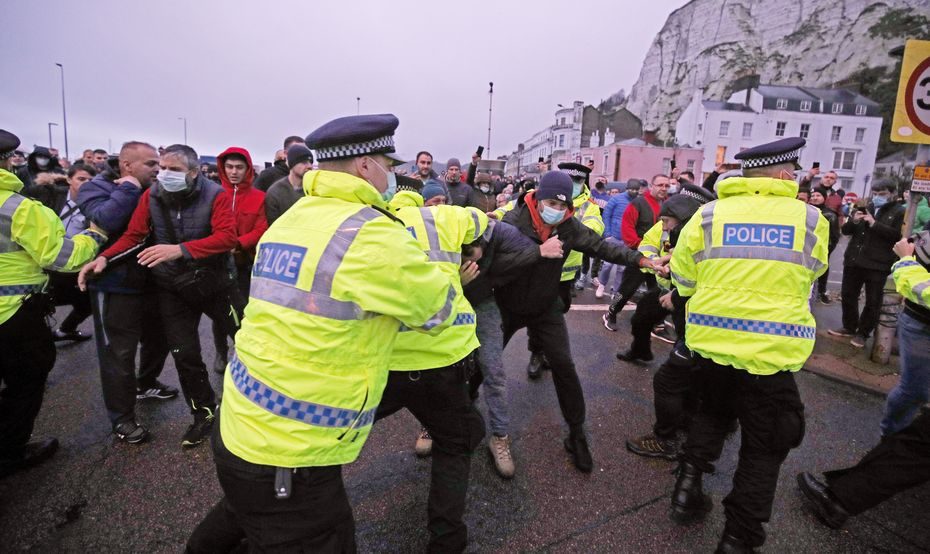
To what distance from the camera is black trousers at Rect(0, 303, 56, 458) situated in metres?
2.75

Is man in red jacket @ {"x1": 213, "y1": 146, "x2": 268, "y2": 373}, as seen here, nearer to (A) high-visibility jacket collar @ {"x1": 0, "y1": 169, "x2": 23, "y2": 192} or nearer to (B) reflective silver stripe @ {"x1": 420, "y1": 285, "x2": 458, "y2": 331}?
(A) high-visibility jacket collar @ {"x1": 0, "y1": 169, "x2": 23, "y2": 192}

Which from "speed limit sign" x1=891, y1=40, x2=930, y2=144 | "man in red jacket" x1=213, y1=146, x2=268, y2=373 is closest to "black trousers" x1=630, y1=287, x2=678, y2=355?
"speed limit sign" x1=891, y1=40, x2=930, y2=144

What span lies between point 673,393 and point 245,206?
4046 millimetres

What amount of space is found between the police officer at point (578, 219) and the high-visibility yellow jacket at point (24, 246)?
3.11 meters

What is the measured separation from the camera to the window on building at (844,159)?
43969 mm

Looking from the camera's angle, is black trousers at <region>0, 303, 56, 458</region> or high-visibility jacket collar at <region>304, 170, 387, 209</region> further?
black trousers at <region>0, 303, 56, 458</region>

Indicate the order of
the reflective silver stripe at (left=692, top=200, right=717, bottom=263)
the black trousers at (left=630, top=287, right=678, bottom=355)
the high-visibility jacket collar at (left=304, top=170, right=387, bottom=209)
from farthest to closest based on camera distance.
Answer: the black trousers at (left=630, top=287, right=678, bottom=355) < the reflective silver stripe at (left=692, top=200, right=717, bottom=263) < the high-visibility jacket collar at (left=304, top=170, right=387, bottom=209)

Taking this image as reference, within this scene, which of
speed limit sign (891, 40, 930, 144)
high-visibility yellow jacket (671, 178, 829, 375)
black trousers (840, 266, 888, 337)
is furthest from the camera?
black trousers (840, 266, 888, 337)

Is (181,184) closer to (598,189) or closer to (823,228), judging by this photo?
(823,228)

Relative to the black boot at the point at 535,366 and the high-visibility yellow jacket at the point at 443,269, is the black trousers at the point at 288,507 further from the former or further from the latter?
the black boot at the point at 535,366

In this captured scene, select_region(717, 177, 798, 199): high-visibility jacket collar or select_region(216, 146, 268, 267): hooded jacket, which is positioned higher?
select_region(717, 177, 798, 199): high-visibility jacket collar

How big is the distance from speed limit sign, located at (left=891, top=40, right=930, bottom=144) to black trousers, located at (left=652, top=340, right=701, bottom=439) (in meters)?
3.00

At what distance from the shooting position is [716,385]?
2.45m

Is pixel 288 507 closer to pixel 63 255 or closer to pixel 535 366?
pixel 63 255
